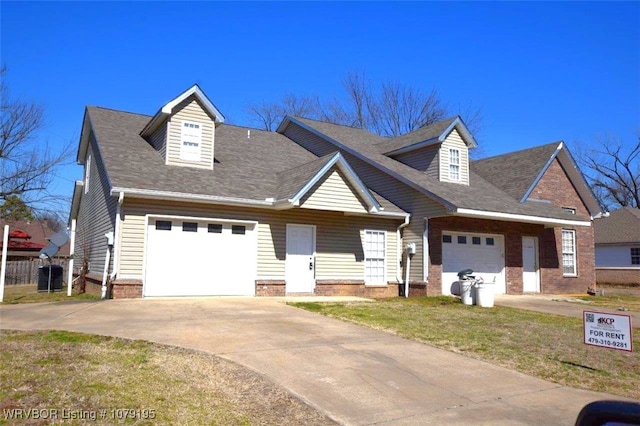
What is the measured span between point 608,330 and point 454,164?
42.9ft

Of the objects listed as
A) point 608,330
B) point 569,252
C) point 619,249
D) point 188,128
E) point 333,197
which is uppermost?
point 188,128

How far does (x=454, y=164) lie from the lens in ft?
66.7

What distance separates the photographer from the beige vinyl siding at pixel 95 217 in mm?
15109

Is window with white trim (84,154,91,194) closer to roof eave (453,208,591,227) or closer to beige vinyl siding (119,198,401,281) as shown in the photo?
beige vinyl siding (119,198,401,281)

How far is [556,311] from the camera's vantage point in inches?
589

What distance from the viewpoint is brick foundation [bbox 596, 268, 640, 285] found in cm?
3198

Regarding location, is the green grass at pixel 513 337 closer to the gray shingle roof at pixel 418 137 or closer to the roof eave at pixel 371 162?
the roof eave at pixel 371 162

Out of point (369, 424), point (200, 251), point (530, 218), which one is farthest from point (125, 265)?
point (530, 218)

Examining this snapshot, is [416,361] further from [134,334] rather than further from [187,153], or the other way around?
[187,153]

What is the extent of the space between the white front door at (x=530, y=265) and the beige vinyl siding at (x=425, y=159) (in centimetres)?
496

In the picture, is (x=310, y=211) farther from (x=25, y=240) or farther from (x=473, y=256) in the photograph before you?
(x=25, y=240)

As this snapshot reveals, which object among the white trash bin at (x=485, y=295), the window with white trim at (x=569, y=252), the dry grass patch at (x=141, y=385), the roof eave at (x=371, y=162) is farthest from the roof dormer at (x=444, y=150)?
the dry grass patch at (x=141, y=385)

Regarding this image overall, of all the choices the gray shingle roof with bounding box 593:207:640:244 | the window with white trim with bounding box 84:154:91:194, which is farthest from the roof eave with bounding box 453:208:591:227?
the gray shingle roof with bounding box 593:207:640:244

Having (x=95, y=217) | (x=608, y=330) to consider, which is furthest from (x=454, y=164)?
(x=95, y=217)
